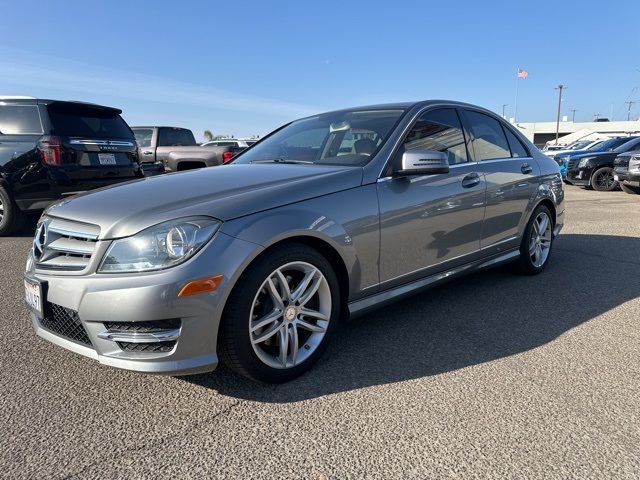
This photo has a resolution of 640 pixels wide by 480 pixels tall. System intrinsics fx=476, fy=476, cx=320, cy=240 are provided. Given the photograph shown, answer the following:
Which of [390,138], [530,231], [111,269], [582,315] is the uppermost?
[390,138]

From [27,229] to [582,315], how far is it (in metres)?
7.48

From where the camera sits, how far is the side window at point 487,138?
405 cm

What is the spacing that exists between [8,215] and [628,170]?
12900mm

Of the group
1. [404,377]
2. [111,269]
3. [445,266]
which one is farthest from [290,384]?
[445,266]

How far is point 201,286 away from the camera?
222 centimetres

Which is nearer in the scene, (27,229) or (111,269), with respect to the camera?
(111,269)

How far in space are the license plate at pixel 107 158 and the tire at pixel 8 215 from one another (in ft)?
4.17

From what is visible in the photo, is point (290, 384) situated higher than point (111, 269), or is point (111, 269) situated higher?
point (111, 269)

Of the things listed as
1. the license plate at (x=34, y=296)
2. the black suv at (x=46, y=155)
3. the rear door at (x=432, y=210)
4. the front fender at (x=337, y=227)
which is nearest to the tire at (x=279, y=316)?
the front fender at (x=337, y=227)

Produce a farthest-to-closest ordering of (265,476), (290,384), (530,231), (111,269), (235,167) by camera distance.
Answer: (530,231) → (235,167) → (290,384) → (111,269) → (265,476)

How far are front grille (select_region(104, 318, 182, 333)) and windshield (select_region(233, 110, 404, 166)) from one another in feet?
5.08

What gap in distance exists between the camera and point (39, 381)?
2650 mm

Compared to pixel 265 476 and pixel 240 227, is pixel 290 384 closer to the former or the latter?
pixel 265 476

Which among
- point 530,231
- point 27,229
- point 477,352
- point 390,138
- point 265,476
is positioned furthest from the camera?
point 27,229
